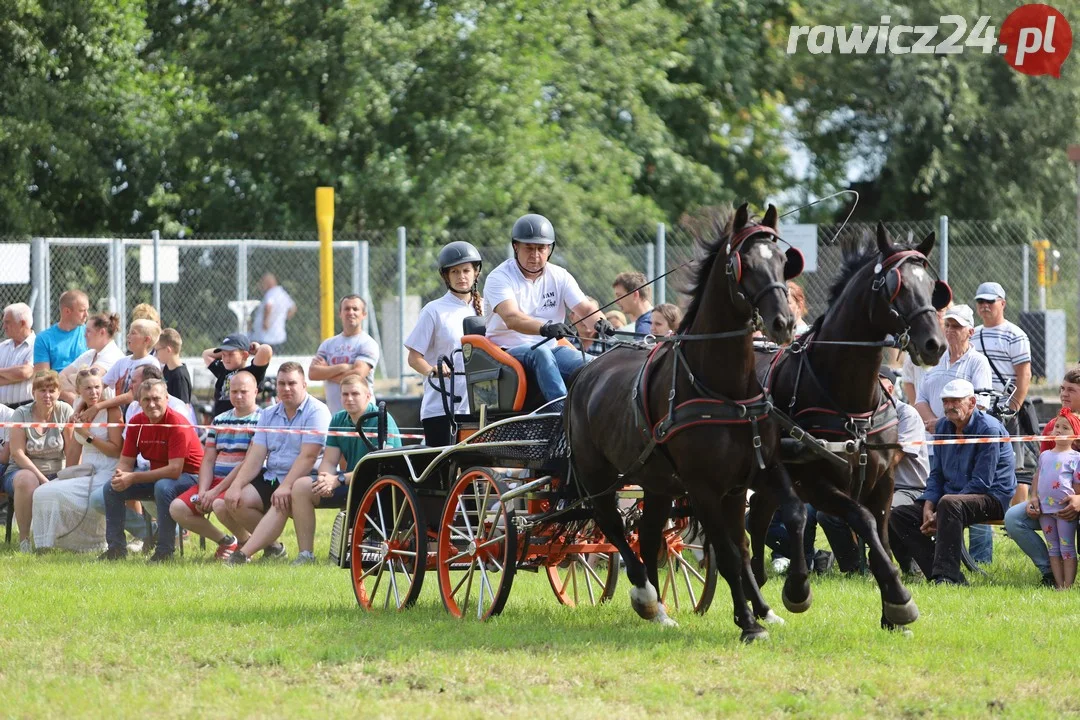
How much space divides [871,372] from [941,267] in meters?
9.21

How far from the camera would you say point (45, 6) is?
22.3 meters

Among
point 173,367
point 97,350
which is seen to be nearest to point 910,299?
point 173,367

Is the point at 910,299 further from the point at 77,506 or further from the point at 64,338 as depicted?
the point at 64,338

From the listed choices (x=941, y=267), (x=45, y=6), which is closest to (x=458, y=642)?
(x=941, y=267)

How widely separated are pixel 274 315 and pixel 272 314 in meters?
0.03

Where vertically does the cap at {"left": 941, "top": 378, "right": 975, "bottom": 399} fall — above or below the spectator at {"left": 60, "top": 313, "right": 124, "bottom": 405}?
below

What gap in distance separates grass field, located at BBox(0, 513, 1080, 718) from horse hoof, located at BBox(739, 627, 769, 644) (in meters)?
0.06

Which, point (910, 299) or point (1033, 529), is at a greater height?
point (910, 299)

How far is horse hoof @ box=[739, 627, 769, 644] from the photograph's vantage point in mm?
6902

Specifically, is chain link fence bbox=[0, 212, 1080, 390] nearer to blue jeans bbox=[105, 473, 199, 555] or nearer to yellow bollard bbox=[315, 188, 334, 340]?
yellow bollard bbox=[315, 188, 334, 340]

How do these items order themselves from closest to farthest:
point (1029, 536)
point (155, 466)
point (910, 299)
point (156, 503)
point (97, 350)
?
point (910, 299) < point (1029, 536) < point (156, 503) < point (155, 466) < point (97, 350)

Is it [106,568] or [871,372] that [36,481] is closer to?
[106,568]

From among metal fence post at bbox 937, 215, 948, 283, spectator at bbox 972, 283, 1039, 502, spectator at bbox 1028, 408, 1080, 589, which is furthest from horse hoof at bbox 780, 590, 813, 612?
metal fence post at bbox 937, 215, 948, 283

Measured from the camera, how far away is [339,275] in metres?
17.9
